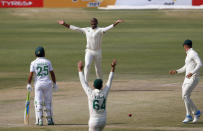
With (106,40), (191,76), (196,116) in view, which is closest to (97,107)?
(191,76)

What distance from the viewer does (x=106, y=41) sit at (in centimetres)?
4028

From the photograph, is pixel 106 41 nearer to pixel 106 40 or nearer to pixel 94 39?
pixel 106 40

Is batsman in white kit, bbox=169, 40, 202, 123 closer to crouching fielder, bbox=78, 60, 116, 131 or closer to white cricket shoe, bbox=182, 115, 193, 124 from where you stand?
white cricket shoe, bbox=182, 115, 193, 124

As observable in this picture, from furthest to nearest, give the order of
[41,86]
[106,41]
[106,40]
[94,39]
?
[106,40]
[106,41]
[94,39]
[41,86]

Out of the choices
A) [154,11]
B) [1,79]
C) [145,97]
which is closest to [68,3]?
[154,11]

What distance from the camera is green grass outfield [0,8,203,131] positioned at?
91.2 feet

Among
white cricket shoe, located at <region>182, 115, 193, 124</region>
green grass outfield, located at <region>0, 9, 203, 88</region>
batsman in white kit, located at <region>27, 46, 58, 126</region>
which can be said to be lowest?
green grass outfield, located at <region>0, 9, 203, 88</region>

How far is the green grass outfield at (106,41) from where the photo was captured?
91.2 feet

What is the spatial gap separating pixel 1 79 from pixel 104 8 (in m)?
A: 33.1

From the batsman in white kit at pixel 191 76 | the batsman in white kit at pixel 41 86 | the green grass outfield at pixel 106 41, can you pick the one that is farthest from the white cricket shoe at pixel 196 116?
the batsman in white kit at pixel 41 86

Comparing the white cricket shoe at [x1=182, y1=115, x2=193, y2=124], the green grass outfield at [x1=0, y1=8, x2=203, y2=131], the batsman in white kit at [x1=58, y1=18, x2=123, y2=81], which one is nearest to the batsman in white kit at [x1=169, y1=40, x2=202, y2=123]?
the white cricket shoe at [x1=182, y1=115, x2=193, y2=124]

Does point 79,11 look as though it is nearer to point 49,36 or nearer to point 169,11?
point 169,11

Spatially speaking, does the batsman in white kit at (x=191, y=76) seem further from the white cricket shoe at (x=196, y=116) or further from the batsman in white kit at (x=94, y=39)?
the batsman in white kit at (x=94, y=39)

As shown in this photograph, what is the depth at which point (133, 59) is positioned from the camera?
3191cm
